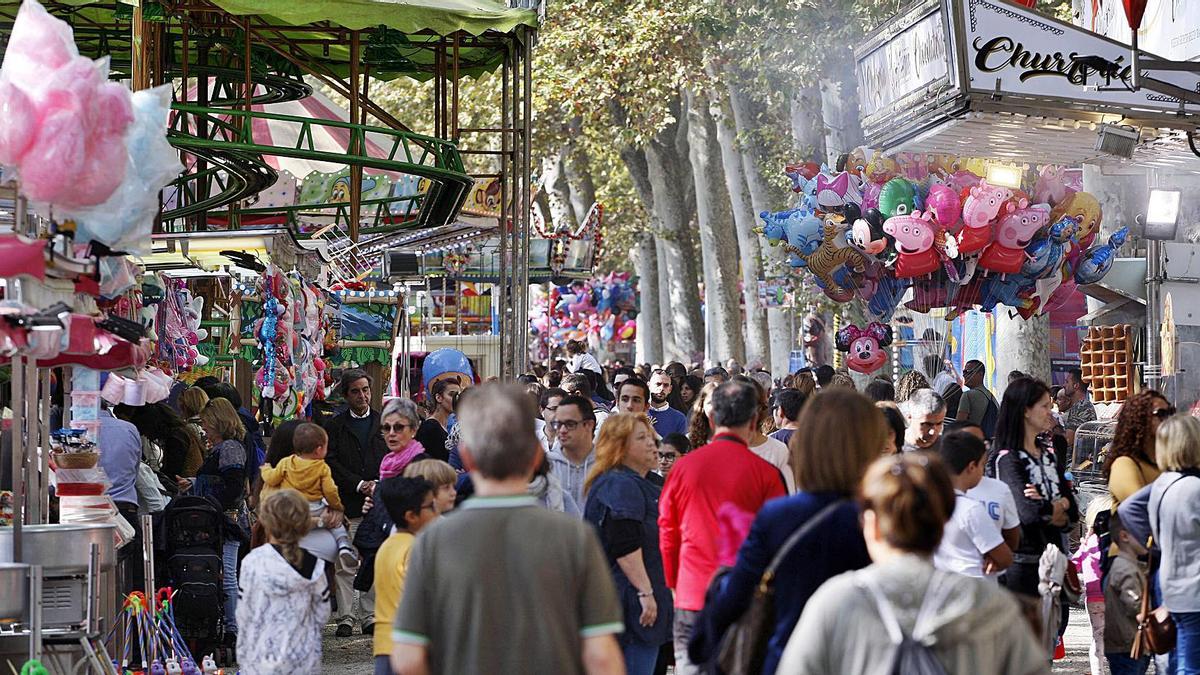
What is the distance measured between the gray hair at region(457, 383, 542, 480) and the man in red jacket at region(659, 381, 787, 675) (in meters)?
1.90

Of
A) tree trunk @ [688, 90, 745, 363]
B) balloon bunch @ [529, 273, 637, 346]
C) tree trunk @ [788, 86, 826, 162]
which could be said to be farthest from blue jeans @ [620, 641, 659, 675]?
balloon bunch @ [529, 273, 637, 346]

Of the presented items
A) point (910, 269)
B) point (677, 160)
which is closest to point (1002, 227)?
point (910, 269)

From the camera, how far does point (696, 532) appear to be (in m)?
6.41

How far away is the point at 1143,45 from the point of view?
17391mm

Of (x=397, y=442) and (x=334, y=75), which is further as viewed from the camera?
(x=334, y=75)

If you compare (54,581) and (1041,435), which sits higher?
(1041,435)

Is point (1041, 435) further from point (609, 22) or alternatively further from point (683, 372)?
point (609, 22)

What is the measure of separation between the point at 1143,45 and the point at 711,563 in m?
12.7

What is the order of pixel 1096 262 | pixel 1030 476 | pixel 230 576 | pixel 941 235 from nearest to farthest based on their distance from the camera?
pixel 1030 476, pixel 230 576, pixel 941 235, pixel 1096 262

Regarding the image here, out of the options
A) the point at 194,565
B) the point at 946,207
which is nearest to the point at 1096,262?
the point at 946,207

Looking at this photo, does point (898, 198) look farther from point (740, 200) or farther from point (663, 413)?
point (740, 200)

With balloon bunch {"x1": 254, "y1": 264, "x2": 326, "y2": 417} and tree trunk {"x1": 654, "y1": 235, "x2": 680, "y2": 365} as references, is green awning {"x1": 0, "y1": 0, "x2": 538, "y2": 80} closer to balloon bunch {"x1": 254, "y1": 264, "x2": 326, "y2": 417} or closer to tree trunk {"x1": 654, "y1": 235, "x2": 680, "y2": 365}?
balloon bunch {"x1": 254, "y1": 264, "x2": 326, "y2": 417}

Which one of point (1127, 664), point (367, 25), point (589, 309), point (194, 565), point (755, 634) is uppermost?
point (367, 25)

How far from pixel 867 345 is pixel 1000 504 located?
10.0 meters
